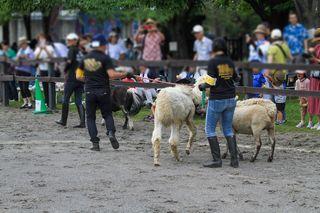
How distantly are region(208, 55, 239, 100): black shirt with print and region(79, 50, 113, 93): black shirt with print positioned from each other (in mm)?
2044

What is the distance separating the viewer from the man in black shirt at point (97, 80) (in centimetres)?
1228

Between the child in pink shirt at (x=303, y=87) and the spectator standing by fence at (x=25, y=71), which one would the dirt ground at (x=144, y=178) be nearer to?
the child in pink shirt at (x=303, y=87)

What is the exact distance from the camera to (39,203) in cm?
A: 874

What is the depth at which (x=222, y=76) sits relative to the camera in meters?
10.8

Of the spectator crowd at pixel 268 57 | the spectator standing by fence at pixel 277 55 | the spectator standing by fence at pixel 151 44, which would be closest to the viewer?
the spectator standing by fence at pixel 277 55

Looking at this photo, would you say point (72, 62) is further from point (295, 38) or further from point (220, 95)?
point (220, 95)

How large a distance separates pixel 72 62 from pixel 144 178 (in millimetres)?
6224

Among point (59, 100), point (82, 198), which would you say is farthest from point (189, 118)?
point (59, 100)

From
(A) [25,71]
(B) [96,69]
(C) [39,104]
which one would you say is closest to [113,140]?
(B) [96,69]

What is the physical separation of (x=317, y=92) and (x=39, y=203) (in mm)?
6820

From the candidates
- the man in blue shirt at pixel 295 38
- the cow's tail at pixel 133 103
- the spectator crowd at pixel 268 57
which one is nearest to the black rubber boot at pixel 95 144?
the spectator crowd at pixel 268 57

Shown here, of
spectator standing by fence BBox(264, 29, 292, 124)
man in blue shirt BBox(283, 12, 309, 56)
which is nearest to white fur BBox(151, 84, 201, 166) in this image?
spectator standing by fence BBox(264, 29, 292, 124)

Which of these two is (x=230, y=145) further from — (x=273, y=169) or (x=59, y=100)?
(x=59, y=100)

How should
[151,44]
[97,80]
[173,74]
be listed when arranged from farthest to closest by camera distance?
[151,44], [173,74], [97,80]
